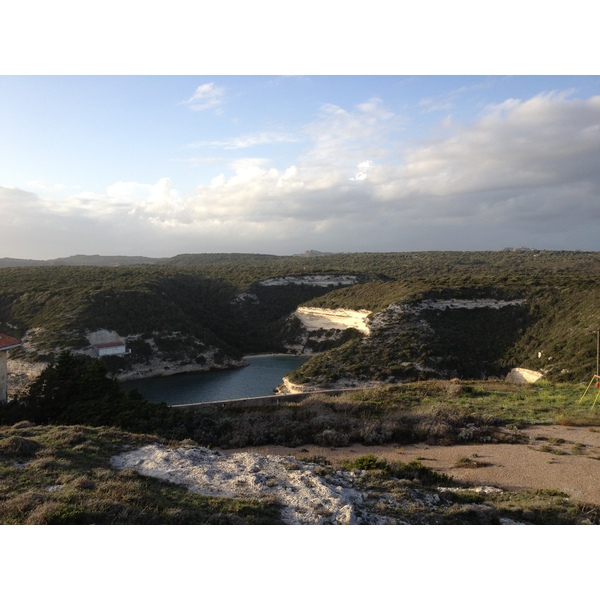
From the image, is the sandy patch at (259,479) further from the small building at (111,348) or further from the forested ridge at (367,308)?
the small building at (111,348)

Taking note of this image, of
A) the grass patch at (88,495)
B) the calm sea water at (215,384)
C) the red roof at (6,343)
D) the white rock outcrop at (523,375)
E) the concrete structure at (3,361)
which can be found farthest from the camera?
the calm sea water at (215,384)

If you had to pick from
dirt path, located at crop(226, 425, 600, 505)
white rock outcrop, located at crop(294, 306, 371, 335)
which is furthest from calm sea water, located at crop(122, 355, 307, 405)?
dirt path, located at crop(226, 425, 600, 505)

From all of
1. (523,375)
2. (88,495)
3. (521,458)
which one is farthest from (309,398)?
(523,375)

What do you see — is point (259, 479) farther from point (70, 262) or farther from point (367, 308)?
point (70, 262)

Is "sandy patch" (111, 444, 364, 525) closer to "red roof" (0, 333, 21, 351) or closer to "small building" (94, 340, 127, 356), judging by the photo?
"red roof" (0, 333, 21, 351)

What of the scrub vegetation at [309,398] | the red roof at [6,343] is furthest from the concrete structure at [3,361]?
the scrub vegetation at [309,398]

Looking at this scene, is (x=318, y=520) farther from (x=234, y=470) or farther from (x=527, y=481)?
(x=527, y=481)
